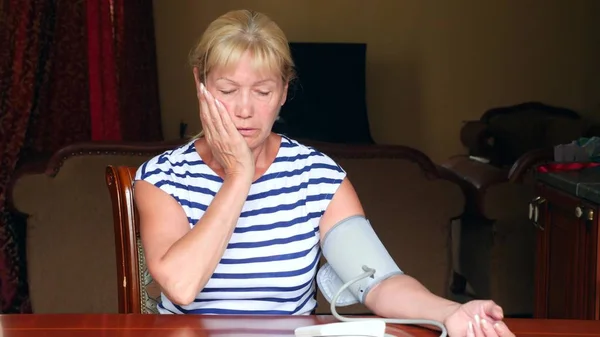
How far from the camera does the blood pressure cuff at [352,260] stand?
1435mm

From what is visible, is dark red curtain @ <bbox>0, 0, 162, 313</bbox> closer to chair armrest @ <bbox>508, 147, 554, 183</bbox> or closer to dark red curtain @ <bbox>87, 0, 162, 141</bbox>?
dark red curtain @ <bbox>87, 0, 162, 141</bbox>

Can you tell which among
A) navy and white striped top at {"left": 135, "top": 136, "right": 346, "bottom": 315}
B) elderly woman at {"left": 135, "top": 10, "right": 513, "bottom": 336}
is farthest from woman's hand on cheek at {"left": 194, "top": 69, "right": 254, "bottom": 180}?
navy and white striped top at {"left": 135, "top": 136, "right": 346, "bottom": 315}

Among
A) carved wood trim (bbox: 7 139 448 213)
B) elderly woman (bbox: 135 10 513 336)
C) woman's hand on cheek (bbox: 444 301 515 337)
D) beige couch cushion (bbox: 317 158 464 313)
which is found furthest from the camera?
beige couch cushion (bbox: 317 158 464 313)

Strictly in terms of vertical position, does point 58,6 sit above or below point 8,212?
above

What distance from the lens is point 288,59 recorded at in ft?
5.18

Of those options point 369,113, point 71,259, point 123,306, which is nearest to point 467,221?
point 71,259

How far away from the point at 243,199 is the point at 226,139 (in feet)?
0.37

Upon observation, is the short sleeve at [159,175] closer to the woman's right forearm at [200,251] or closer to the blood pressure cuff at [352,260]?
the woman's right forearm at [200,251]

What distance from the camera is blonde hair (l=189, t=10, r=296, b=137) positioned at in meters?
1.52

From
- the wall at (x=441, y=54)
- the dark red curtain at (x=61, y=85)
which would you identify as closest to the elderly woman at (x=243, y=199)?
the dark red curtain at (x=61, y=85)

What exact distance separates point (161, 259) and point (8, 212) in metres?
1.95

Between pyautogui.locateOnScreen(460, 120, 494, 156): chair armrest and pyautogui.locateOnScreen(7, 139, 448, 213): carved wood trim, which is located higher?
pyautogui.locateOnScreen(7, 139, 448, 213): carved wood trim

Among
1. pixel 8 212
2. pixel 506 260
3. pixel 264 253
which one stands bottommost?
pixel 506 260

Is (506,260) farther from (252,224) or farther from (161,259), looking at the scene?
(161,259)
